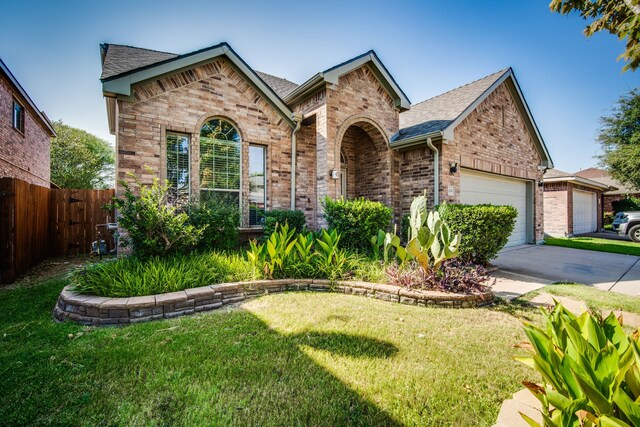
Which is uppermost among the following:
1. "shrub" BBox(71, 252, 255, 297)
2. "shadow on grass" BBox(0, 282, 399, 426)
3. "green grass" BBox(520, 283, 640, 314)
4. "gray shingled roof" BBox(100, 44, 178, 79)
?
"gray shingled roof" BBox(100, 44, 178, 79)

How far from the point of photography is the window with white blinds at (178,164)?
21.6 ft

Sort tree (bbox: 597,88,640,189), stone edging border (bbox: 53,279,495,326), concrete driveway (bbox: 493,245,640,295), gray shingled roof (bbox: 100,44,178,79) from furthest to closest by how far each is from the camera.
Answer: tree (bbox: 597,88,640,189) → gray shingled roof (bbox: 100,44,178,79) → concrete driveway (bbox: 493,245,640,295) → stone edging border (bbox: 53,279,495,326)

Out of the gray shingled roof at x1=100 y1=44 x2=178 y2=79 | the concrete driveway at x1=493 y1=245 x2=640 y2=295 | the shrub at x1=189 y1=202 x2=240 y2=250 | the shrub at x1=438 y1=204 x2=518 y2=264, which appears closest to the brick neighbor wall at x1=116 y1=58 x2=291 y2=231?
the gray shingled roof at x1=100 y1=44 x2=178 y2=79

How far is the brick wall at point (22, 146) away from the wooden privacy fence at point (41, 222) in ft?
9.88

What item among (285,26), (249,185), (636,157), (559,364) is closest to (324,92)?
(285,26)

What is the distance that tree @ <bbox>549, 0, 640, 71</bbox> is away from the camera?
3.71 m

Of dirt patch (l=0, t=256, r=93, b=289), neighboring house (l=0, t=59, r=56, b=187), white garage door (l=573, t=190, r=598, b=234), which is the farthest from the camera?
white garage door (l=573, t=190, r=598, b=234)

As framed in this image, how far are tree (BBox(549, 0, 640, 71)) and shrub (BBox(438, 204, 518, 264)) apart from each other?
3.19 meters

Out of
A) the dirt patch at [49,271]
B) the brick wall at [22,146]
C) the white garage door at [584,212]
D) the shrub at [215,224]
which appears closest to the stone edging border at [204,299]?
the shrub at [215,224]

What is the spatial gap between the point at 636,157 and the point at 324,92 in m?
23.0

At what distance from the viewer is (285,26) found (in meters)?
7.06

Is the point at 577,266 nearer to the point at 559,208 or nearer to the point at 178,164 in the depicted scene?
the point at 559,208

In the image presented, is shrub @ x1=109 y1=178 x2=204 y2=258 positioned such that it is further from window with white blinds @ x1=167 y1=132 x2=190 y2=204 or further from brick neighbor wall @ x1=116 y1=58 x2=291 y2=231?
window with white blinds @ x1=167 y1=132 x2=190 y2=204

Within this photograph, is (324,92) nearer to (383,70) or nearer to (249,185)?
(383,70)
